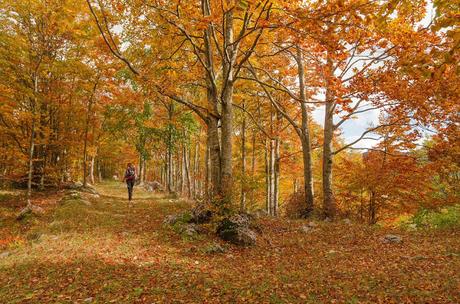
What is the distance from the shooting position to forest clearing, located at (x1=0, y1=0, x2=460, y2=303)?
5.30 meters

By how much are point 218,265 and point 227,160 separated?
3.43m

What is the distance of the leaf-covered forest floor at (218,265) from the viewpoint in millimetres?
4945

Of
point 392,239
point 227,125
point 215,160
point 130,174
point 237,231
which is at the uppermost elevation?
point 227,125

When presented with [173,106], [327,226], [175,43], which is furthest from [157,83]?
[173,106]


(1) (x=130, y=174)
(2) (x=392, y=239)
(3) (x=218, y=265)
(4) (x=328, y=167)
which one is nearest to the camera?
(3) (x=218, y=265)

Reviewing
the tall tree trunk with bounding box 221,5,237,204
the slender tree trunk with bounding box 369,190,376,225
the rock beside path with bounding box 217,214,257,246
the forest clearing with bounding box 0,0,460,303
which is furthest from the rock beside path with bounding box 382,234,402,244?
the slender tree trunk with bounding box 369,190,376,225

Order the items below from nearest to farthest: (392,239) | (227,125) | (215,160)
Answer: (392,239) → (227,125) → (215,160)

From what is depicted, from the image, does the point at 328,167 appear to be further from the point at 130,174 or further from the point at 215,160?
the point at 130,174

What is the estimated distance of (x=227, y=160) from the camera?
30.2 ft

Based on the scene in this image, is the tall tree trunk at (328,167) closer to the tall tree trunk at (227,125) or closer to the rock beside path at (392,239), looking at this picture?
the rock beside path at (392,239)

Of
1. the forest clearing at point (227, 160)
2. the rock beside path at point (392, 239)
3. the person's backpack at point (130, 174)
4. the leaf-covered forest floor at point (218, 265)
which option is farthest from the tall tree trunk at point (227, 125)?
the person's backpack at point (130, 174)

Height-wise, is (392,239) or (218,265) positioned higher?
(392,239)

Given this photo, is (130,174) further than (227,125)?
Yes

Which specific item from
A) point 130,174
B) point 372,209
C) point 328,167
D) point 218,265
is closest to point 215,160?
point 218,265
